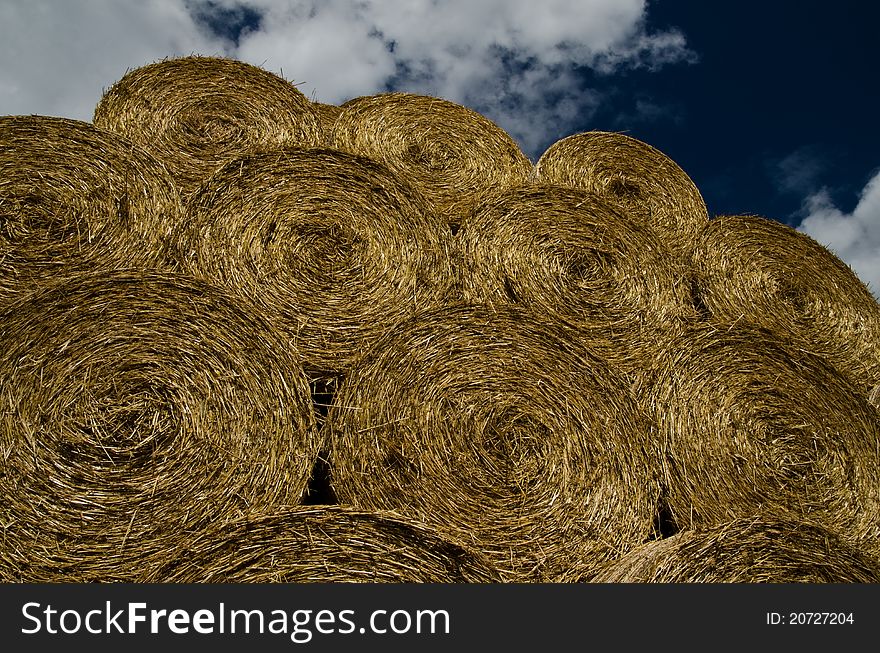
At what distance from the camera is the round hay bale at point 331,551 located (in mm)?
1862

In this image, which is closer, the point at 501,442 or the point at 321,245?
the point at 501,442

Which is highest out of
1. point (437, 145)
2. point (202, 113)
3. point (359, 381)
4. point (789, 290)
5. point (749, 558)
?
point (437, 145)

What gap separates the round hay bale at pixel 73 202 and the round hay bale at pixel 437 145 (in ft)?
4.23

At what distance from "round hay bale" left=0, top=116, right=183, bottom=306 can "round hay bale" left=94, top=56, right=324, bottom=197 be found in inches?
15.1

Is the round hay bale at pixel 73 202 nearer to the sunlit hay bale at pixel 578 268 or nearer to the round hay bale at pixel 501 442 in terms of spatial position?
the round hay bale at pixel 501 442

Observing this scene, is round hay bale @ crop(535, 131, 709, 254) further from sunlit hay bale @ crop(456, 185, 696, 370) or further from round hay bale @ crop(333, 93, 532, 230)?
sunlit hay bale @ crop(456, 185, 696, 370)

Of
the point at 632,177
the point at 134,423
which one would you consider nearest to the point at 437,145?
the point at 632,177

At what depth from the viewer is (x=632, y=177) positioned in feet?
14.7

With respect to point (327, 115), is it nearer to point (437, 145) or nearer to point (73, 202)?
point (437, 145)

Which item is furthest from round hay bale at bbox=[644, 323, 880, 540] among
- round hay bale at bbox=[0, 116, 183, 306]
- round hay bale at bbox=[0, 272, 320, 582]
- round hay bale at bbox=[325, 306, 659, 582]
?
round hay bale at bbox=[0, 116, 183, 306]

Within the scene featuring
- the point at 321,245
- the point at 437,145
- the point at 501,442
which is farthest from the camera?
the point at 437,145

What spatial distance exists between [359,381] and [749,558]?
1.54 metres

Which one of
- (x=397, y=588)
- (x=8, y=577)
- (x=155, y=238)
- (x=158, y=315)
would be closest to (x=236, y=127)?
(x=155, y=238)

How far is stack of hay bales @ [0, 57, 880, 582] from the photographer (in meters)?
2.02
